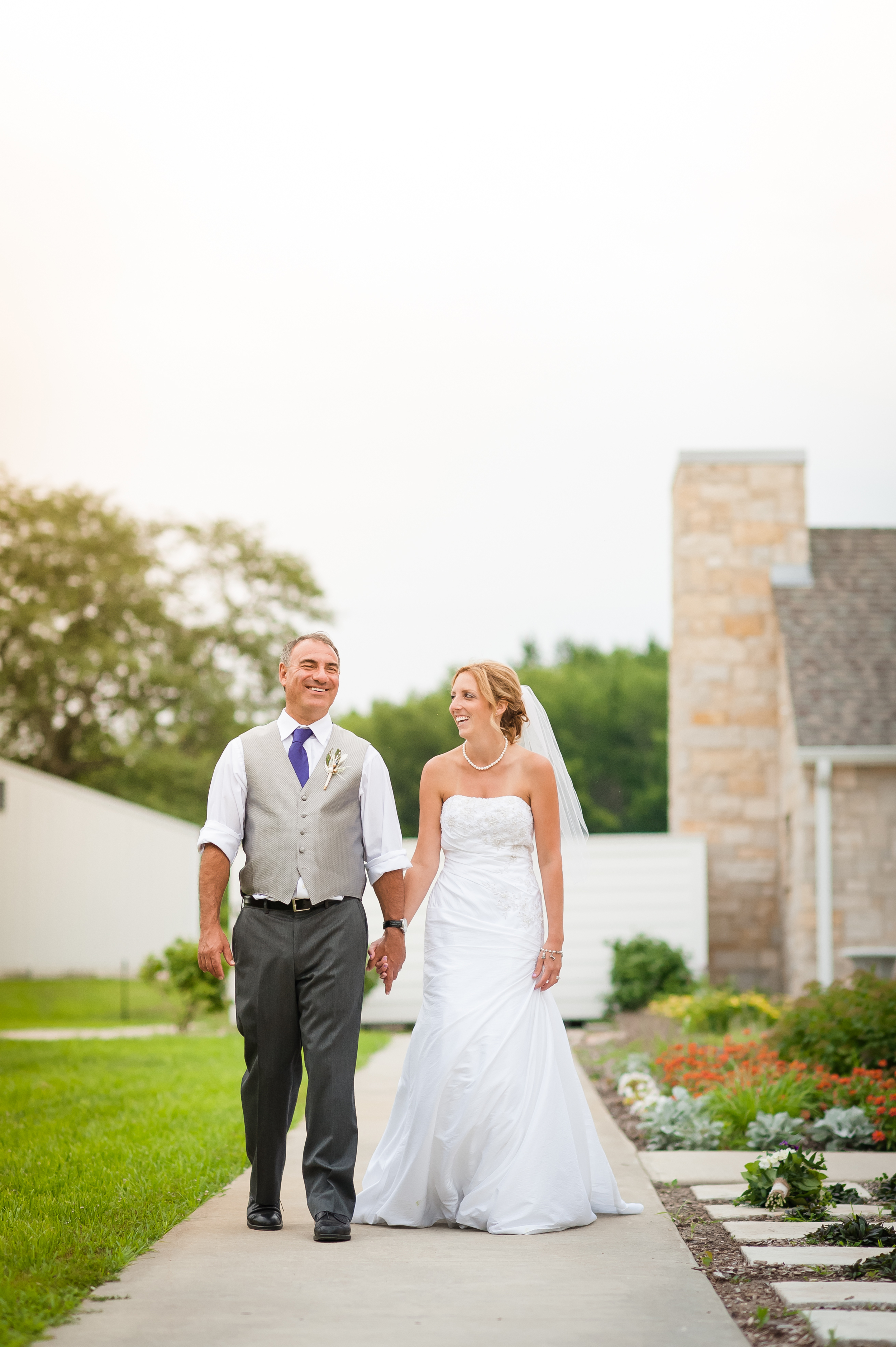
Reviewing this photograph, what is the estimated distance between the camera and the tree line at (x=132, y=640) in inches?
1182

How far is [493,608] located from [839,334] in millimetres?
21126

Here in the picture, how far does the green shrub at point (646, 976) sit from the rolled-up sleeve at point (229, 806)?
957 centimetres

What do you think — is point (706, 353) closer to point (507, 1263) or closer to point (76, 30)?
point (76, 30)

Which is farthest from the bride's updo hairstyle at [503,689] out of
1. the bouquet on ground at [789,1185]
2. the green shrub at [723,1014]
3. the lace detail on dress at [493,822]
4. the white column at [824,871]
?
the white column at [824,871]

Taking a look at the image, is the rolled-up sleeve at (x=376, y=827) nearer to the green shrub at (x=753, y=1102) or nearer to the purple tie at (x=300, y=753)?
the purple tie at (x=300, y=753)

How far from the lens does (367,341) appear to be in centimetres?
2175

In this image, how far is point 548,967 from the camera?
5039mm

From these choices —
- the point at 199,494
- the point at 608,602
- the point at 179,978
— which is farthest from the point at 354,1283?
the point at 608,602

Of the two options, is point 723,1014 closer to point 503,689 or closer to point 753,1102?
point 753,1102

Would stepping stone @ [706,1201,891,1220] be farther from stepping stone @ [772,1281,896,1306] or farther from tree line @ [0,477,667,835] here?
tree line @ [0,477,667,835]

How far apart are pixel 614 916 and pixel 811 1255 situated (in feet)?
33.5

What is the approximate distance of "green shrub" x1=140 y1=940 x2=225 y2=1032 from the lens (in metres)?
12.8

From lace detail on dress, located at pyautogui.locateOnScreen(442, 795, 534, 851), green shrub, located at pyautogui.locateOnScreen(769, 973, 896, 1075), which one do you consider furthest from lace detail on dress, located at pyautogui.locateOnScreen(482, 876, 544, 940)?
green shrub, located at pyautogui.locateOnScreen(769, 973, 896, 1075)

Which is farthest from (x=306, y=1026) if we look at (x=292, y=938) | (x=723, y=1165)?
(x=723, y=1165)
